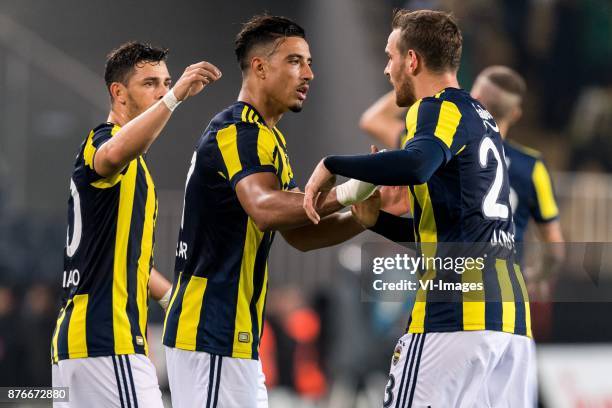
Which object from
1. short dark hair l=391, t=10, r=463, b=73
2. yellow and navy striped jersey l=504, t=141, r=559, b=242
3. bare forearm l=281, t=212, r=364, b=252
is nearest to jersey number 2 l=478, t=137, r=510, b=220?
short dark hair l=391, t=10, r=463, b=73

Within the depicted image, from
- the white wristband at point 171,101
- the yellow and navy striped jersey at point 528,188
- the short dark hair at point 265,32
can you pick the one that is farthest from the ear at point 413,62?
the yellow and navy striped jersey at point 528,188

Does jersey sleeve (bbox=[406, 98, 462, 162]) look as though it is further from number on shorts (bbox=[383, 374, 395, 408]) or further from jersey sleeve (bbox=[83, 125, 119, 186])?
jersey sleeve (bbox=[83, 125, 119, 186])

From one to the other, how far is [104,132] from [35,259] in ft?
21.0

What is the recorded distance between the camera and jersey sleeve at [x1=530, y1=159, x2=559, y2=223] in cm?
657

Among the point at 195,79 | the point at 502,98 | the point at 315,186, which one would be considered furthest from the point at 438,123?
the point at 502,98

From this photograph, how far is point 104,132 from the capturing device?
4.80 meters

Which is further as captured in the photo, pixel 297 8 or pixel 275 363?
pixel 297 8

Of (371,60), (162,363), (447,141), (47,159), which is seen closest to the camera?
(447,141)

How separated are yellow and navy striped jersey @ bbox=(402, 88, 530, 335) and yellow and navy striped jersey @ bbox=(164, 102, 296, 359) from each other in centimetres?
67

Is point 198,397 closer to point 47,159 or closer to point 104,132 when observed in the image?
point 104,132

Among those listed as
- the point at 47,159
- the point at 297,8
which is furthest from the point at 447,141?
the point at 297,8

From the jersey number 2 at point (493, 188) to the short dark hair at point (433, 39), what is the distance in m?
0.38

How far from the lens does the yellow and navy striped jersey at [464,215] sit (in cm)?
400

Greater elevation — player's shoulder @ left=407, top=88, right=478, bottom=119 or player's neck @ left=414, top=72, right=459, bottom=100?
player's neck @ left=414, top=72, right=459, bottom=100
